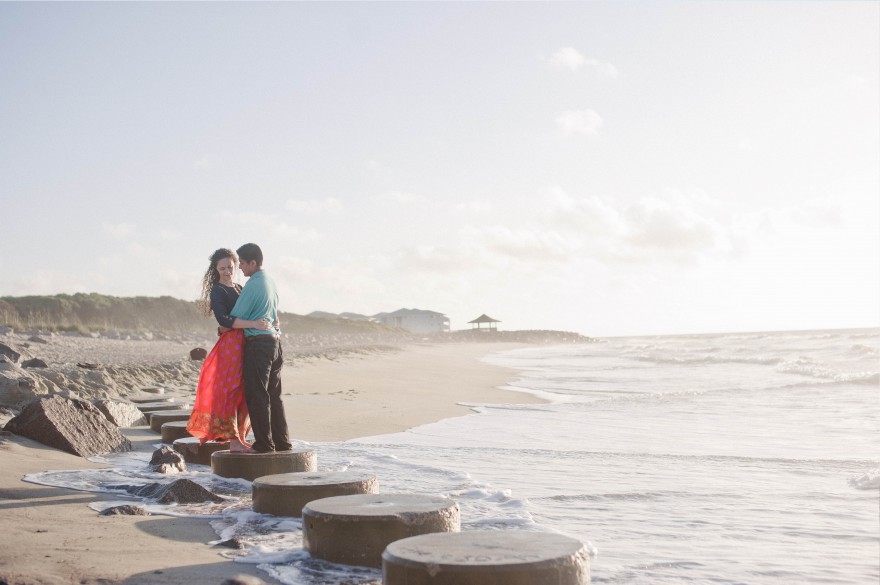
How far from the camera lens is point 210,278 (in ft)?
20.4

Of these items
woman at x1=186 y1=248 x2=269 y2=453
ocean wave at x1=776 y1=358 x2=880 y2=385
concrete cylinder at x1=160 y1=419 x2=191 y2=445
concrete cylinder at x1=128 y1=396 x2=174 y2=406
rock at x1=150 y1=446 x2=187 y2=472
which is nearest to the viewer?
woman at x1=186 y1=248 x2=269 y2=453

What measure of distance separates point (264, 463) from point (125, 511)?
1219 millimetres

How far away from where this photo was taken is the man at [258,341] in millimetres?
5840

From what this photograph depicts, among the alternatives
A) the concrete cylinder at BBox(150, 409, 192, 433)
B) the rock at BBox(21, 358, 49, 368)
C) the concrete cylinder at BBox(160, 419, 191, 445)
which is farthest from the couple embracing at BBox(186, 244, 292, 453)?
the rock at BBox(21, 358, 49, 368)

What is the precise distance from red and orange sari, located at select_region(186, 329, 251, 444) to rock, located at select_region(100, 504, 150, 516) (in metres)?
1.30

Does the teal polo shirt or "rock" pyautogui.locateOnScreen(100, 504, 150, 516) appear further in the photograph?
the teal polo shirt

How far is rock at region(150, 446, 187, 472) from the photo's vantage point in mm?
6305

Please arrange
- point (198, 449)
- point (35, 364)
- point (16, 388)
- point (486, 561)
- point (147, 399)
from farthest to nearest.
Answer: point (35, 364), point (147, 399), point (16, 388), point (198, 449), point (486, 561)

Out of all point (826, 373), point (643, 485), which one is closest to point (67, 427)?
→ point (643, 485)

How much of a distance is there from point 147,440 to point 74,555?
493 cm

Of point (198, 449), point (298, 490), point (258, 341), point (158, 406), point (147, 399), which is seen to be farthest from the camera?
point (147, 399)

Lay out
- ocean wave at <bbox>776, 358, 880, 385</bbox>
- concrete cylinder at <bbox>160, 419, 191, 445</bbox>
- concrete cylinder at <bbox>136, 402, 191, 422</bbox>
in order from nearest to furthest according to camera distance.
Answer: concrete cylinder at <bbox>160, 419, 191, 445</bbox>
concrete cylinder at <bbox>136, 402, 191, 422</bbox>
ocean wave at <bbox>776, 358, 880, 385</bbox>

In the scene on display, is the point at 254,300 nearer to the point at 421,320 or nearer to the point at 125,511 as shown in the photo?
the point at 125,511

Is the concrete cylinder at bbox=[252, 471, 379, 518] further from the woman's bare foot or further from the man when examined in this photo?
the woman's bare foot
